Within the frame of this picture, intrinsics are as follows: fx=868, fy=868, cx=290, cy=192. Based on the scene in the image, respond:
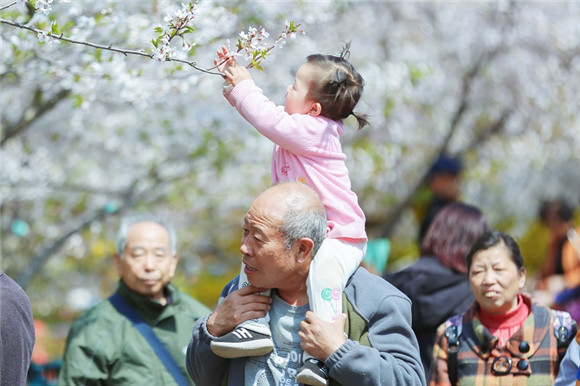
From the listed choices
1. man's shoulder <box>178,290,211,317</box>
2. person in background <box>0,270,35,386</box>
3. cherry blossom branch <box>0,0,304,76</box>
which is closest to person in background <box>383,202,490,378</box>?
man's shoulder <box>178,290,211,317</box>

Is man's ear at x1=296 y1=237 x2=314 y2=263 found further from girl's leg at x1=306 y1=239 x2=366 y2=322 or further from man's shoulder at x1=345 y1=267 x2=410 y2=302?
man's shoulder at x1=345 y1=267 x2=410 y2=302

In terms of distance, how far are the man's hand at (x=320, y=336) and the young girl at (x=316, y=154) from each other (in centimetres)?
4

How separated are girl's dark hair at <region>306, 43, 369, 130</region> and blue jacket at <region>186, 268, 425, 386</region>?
586 mm

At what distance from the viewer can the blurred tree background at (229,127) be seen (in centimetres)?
555

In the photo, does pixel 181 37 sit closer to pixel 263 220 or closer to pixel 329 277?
pixel 263 220

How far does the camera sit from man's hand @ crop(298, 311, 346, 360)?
9.06ft

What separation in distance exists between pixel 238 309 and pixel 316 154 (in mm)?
597

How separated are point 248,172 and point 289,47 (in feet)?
12.4

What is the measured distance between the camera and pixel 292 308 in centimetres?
298

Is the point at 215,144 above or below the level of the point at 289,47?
below

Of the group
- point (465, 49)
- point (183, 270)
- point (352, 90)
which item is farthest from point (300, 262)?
point (183, 270)

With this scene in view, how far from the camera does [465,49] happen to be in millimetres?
9602

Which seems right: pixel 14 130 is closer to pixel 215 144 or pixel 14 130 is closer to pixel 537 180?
pixel 215 144

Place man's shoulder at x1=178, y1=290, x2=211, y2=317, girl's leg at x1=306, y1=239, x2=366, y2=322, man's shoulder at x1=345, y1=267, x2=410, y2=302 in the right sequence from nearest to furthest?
girl's leg at x1=306, y1=239, x2=366, y2=322
man's shoulder at x1=345, y1=267, x2=410, y2=302
man's shoulder at x1=178, y1=290, x2=211, y2=317
